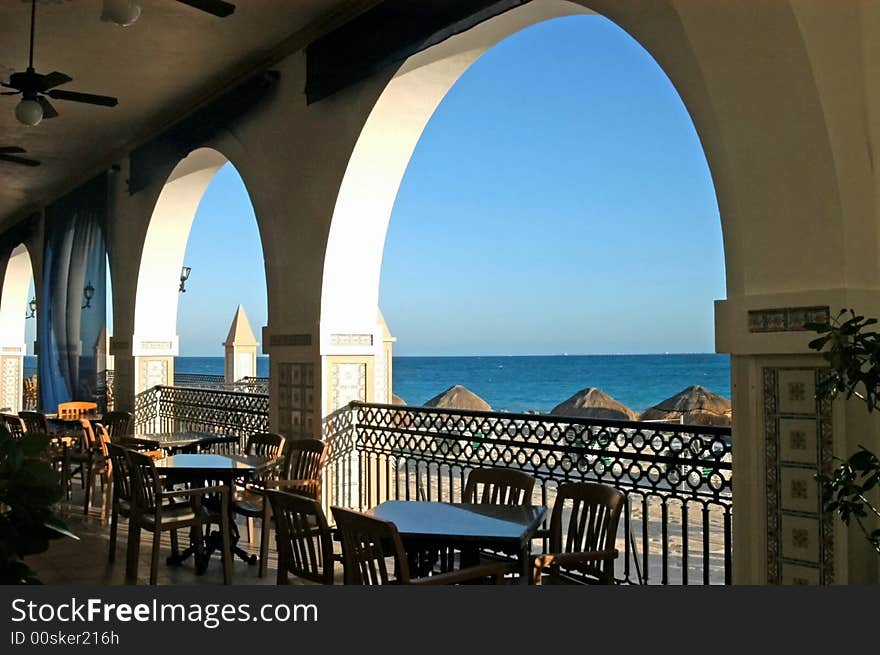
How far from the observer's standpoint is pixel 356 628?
70.4 inches

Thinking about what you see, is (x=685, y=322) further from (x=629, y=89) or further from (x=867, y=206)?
(x=867, y=206)

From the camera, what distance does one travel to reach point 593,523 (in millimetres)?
3664

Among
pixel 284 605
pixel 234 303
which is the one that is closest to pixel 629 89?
pixel 234 303

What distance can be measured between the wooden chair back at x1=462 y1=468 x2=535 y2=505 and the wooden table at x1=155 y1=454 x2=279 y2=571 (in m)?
1.60

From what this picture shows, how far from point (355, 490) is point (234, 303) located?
50.3m

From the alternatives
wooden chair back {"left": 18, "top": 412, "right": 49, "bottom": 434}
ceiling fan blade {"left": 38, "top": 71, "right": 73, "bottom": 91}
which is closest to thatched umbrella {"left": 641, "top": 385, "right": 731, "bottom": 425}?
wooden chair back {"left": 18, "top": 412, "right": 49, "bottom": 434}

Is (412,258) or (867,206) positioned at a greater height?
(412,258)

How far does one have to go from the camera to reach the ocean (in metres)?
46.9

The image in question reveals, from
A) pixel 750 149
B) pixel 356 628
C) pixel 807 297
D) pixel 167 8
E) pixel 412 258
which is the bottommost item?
pixel 356 628

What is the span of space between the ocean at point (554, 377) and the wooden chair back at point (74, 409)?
1358 inches

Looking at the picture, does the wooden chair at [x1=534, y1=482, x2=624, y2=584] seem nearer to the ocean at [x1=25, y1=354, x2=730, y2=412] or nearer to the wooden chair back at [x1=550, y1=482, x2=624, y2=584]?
the wooden chair back at [x1=550, y1=482, x2=624, y2=584]

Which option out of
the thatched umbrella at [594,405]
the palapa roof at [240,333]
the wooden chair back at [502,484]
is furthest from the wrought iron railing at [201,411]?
the thatched umbrella at [594,405]

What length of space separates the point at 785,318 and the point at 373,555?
1845mm

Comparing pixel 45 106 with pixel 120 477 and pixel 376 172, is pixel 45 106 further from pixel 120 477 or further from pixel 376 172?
pixel 120 477
